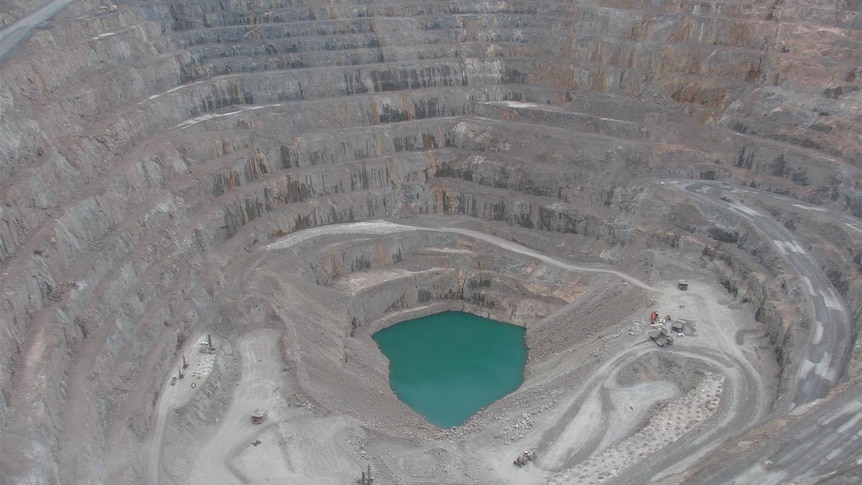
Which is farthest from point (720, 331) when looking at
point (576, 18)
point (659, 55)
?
point (576, 18)

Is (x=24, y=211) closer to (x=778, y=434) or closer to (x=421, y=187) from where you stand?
(x=421, y=187)

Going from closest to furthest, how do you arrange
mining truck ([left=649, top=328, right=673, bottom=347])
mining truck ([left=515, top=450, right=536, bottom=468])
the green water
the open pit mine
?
the open pit mine, mining truck ([left=515, top=450, right=536, bottom=468]), mining truck ([left=649, top=328, right=673, bottom=347]), the green water

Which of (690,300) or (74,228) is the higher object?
(74,228)

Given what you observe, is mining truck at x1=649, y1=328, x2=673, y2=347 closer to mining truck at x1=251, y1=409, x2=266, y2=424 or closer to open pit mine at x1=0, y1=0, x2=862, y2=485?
open pit mine at x1=0, y1=0, x2=862, y2=485

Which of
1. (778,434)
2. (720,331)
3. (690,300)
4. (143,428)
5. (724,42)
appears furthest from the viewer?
(724,42)

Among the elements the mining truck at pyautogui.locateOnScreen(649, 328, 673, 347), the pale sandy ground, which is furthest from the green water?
the mining truck at pyautogui.locateOnScreen(649, 328, 673, 347)

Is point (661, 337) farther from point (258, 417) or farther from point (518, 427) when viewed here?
point (258, 417)
